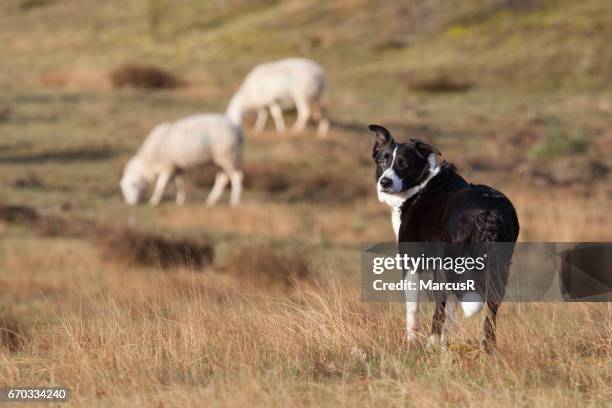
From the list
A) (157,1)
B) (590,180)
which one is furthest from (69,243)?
(157,1)

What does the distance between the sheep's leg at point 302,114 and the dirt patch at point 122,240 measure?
10507 mm

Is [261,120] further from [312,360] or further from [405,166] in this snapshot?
[312,360]

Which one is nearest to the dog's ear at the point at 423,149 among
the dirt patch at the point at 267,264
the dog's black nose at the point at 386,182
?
the dog's black nose at the point at 386,182

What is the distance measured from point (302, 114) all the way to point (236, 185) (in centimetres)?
720

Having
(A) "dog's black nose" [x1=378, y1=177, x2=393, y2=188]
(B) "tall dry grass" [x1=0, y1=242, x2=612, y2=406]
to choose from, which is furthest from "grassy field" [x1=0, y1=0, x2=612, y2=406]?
(A) "dog's black nose" [x1=378, y1=177, x2=393, y2=188]

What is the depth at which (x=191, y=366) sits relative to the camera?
659cm

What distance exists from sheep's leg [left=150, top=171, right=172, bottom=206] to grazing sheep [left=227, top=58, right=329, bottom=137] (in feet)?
20.8

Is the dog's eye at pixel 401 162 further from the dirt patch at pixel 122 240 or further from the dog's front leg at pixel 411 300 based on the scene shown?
the dirt patch at pixel 122 240

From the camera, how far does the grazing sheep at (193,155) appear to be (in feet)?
73.2

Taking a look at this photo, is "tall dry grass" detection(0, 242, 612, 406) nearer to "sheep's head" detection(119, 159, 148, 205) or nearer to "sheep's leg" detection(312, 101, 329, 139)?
"sheep's head" detection(119, 159, 148, 205)

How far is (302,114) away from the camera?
28.9 meters

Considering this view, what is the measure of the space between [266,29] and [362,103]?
32334 mm

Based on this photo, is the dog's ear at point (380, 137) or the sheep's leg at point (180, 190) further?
the sheep's leg at point (180, 190)

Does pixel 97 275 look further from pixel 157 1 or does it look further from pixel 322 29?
pixel 157 1
